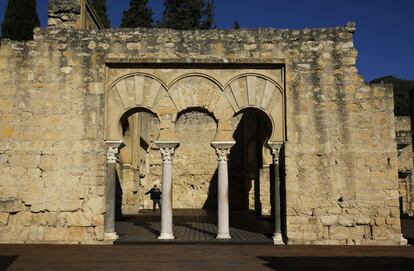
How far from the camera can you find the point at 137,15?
96.9 ft

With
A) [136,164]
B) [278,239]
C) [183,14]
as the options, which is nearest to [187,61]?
[278,239]

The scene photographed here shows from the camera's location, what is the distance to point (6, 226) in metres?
9.52

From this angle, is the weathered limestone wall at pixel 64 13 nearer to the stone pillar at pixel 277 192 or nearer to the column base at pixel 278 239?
the stone pillar at pixel 277 192

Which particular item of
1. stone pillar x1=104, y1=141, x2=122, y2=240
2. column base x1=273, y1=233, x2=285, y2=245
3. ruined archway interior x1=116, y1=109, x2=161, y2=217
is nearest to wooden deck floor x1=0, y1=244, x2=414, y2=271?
column base x1=273, y1=233, x2=285, y2=245

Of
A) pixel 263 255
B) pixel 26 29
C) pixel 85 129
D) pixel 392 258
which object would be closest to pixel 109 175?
pixel 85 129

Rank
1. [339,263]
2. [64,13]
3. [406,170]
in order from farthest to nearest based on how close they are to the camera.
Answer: [406,170] < [64,13] < [339,263]

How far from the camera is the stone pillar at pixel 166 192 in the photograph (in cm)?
971

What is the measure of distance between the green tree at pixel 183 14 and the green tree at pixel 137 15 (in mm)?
1864

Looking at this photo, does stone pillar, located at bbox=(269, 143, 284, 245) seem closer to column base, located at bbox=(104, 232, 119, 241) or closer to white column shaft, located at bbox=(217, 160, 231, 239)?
white column shaft, located at bbox=(217, 160, 231, 239)

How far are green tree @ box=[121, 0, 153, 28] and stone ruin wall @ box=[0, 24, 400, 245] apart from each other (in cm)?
1989

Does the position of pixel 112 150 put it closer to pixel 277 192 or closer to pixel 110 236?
pixel 110 236

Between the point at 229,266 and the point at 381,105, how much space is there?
523cm

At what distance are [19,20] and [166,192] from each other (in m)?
16.6

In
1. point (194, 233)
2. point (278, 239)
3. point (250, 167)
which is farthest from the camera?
point (250, 167)
